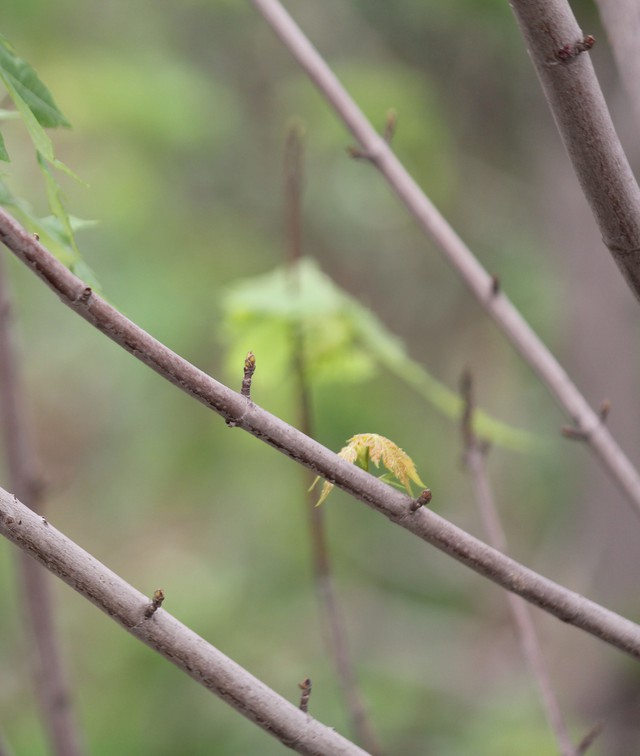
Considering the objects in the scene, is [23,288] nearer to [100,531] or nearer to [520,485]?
[100,531]

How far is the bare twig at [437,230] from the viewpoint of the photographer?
107cm

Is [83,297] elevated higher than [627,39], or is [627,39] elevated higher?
[627,39]

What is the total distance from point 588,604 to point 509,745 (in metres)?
1.79

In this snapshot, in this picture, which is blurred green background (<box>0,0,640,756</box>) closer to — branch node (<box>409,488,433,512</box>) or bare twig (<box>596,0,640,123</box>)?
bare twig (<box>596,0,640,123</box>)

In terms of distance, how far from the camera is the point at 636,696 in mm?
3082

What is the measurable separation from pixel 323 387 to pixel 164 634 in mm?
1960

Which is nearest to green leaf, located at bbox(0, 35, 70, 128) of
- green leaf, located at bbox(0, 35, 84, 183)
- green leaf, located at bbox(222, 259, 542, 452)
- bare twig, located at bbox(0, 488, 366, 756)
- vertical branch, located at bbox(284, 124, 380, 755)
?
green leaf, located at bbox(0, 35, 84, 183)

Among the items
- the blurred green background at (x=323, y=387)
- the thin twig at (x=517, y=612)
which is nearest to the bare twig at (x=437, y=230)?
the thin twig at (x=517, y=612)

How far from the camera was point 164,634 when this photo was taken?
0.56 m

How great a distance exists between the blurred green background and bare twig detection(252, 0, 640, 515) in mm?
1249

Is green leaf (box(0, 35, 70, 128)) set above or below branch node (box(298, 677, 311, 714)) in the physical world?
above

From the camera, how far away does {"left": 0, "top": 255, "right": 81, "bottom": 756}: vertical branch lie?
1206mm

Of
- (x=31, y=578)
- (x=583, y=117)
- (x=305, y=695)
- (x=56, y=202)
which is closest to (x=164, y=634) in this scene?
(x=305, y=695)

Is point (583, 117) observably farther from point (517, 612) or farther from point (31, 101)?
point (517, 612)
